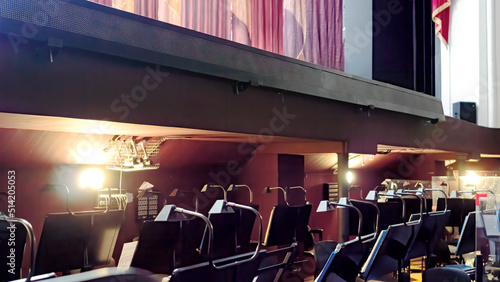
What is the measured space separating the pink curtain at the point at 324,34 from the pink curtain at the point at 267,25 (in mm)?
611

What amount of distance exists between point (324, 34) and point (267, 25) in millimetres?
1184

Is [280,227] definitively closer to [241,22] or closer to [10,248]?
[241,22]

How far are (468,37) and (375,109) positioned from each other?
6.37 m

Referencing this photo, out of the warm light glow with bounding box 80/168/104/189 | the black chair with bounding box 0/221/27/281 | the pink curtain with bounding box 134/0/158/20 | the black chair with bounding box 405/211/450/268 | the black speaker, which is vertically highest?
the pink curtain with bounding box 134/0/158/20

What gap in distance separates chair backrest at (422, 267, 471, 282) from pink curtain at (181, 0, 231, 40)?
307 cm

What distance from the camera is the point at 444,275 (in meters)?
3.62

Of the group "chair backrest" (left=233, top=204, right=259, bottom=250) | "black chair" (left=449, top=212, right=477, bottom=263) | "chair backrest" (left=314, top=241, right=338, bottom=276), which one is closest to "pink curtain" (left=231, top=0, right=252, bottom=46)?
"chair backrest" (left=233, top=204, right=259, bottom=250)

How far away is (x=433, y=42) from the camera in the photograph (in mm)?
12172

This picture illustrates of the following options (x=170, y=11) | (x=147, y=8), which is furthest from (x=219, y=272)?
(x=170, y=11)

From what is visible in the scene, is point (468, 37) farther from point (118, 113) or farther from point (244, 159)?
point (118, 113)

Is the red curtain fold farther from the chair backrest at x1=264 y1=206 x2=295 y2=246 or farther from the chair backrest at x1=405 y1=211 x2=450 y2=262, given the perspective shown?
the chair backrest at x1=264 y1=206 x2=295 y2=246

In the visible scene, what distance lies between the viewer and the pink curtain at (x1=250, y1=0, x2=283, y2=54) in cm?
592

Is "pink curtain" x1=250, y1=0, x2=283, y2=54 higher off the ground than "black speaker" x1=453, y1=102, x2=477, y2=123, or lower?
higher

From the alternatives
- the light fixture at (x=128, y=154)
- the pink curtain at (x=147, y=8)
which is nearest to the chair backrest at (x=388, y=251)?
the light fixture at (x=128, y=154)
